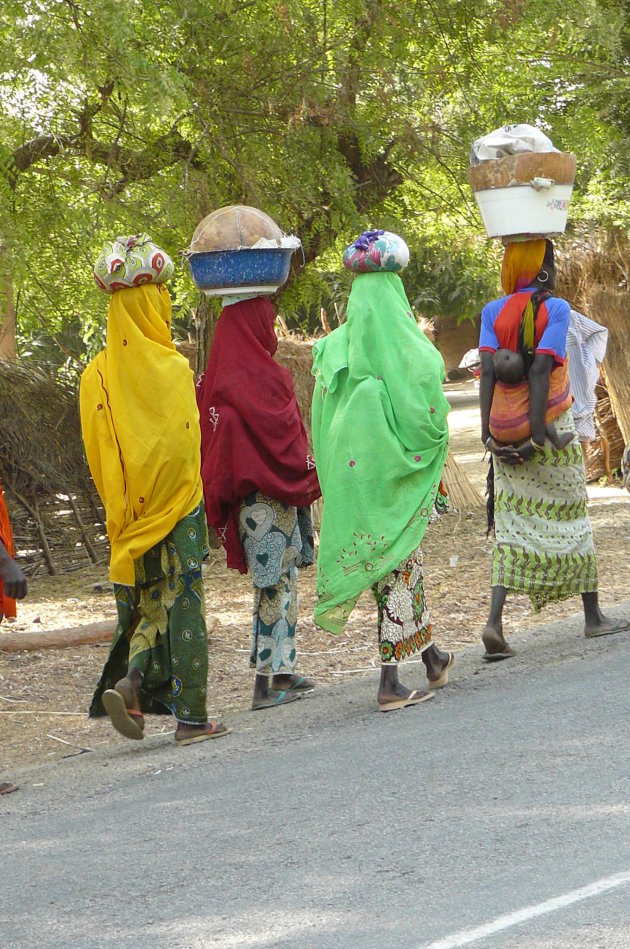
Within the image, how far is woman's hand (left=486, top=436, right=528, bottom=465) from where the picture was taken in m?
7.27

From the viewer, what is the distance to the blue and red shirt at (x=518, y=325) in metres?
7.03

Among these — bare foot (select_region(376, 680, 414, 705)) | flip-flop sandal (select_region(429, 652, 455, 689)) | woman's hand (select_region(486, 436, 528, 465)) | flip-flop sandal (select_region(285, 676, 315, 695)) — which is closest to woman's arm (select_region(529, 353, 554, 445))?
woman's hand (select_region(486, 436, 528, 465))

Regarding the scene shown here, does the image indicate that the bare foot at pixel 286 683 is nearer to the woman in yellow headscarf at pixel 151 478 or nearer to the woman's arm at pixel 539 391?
the woman in yellow headscarf at pixel 151 478

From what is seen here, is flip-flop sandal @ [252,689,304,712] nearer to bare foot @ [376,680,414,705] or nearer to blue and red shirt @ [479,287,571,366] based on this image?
bare foot @ [376,680,414,705]

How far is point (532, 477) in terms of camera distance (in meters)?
7.37

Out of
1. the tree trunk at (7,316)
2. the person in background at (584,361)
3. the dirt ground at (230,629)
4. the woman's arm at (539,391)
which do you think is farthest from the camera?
the tree trunk at (7,316)

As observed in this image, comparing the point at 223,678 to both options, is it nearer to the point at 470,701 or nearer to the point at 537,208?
the point at 470,701

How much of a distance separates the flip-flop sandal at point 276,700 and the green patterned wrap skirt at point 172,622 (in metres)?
0.70

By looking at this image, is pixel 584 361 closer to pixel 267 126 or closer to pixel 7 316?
pixel 267 126

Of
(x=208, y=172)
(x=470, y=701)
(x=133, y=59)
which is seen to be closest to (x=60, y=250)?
(x=208, y=172)

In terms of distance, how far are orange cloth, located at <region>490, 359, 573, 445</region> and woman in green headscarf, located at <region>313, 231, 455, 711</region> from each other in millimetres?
729

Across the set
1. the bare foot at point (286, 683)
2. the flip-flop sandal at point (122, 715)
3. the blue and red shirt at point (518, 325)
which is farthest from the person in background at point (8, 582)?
the blue and red shirt at point (518, 325)

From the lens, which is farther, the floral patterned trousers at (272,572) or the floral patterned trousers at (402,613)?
the floral patterned trousers at (272,572)

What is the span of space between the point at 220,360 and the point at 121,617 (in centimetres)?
A: 140
